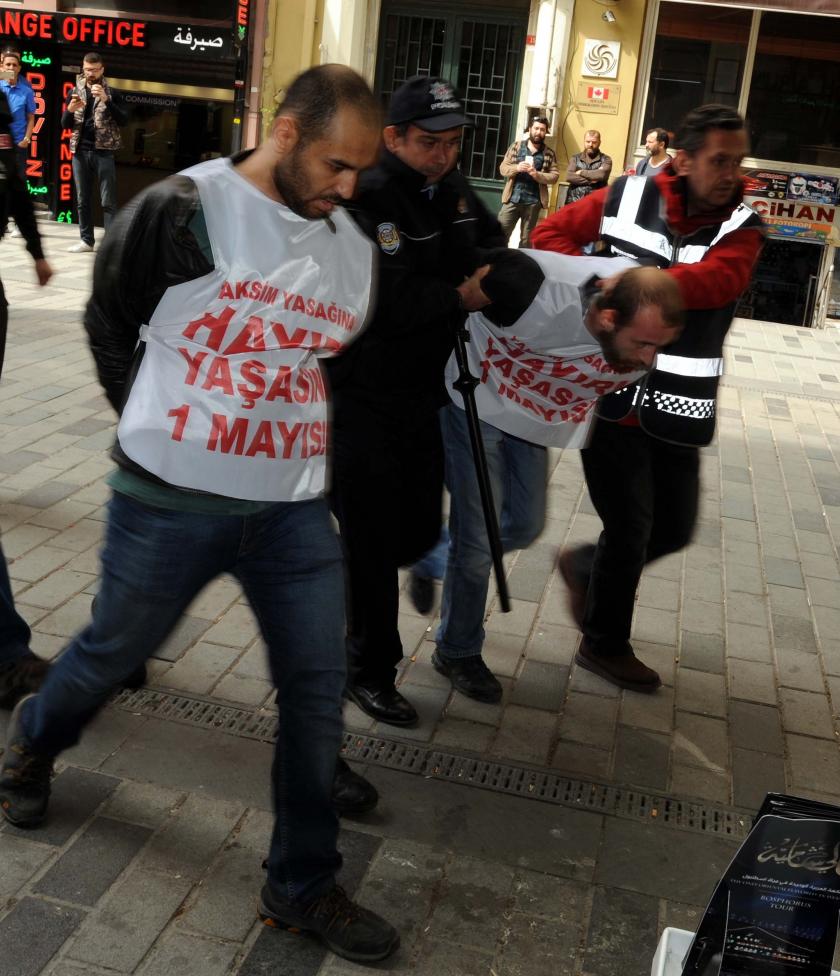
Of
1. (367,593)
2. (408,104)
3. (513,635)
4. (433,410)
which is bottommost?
(513,635)

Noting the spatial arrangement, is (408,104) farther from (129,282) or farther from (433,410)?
(129,282)

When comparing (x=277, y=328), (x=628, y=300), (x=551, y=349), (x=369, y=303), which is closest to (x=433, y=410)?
(x=551, y=349)

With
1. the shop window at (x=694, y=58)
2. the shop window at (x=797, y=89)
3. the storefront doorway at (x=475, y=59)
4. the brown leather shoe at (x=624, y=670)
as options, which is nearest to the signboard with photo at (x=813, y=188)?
the shop window at (x=797, y=89)

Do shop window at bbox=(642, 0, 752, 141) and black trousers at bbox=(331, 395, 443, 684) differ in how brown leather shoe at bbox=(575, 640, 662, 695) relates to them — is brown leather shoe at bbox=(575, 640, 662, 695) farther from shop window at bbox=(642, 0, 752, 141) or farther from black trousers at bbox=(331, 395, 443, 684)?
shop window at bbox=(642, 0, 752, 141)

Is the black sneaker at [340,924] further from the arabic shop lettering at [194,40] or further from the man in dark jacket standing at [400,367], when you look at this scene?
the arabic shop lettering at [194,40]

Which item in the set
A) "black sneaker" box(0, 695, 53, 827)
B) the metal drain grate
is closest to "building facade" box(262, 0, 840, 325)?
the metal drain grate

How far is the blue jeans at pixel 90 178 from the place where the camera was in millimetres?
14055

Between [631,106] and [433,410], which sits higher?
[631,106]

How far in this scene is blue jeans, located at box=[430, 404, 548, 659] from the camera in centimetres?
399

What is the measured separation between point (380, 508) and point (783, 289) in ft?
40.7

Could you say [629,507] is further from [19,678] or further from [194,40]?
[194,40]

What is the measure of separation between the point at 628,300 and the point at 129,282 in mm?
1414

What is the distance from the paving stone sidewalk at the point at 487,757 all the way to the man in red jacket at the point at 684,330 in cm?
48

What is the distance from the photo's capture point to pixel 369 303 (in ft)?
9.28
